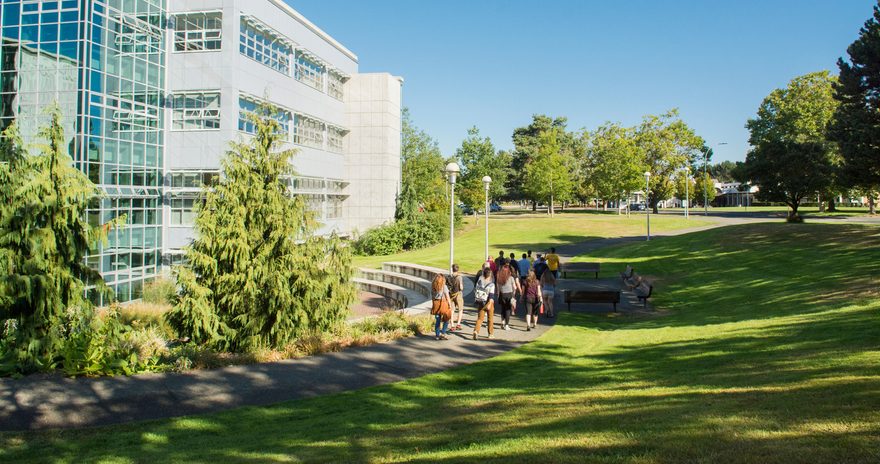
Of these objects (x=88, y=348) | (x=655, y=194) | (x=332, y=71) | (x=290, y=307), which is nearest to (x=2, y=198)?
(x=88, y=348)

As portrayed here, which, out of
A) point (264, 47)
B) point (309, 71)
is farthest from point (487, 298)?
point (309, 71)

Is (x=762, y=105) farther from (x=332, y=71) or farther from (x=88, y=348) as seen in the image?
(x=88, y=348)

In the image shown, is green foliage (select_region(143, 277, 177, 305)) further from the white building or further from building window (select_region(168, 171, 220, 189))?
building window (select_region(168, 171, 220, 189))

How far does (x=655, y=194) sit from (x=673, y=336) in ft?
210

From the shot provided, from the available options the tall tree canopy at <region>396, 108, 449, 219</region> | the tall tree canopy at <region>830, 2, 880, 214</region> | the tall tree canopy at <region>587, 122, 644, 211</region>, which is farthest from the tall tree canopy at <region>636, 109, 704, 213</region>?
the tall tree canopy at <region>830, 2, 880, 214</region>

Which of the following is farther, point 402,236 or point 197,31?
point 402,236

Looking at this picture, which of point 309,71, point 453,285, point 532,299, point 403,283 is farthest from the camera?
point 309,71

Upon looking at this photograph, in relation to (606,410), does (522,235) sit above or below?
above

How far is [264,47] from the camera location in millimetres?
32719

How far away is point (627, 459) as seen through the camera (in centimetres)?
509

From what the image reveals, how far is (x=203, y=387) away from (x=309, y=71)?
32076 millimetres

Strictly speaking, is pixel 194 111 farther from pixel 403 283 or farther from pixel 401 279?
pixel 403 283

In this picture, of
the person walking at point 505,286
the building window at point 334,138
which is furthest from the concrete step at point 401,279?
the building window at point 334,138

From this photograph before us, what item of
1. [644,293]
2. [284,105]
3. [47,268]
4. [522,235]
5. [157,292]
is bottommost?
[157,292]
